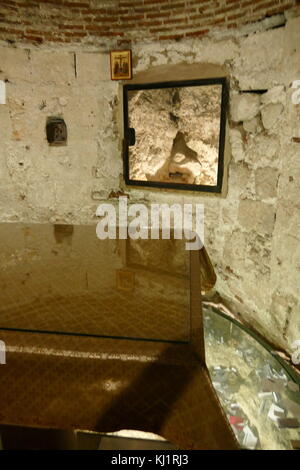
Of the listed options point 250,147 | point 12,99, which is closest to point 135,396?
point 250,147

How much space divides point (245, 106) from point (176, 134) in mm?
770

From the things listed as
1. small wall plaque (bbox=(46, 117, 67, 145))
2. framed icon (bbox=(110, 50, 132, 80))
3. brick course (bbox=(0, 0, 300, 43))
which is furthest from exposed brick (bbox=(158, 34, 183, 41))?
small wall plaque (bbox=(46, 117, 67, 145))

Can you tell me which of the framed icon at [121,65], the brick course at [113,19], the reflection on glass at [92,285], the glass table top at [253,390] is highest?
the brick course at [113,19]

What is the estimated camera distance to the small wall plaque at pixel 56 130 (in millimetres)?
3008

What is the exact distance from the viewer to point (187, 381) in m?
0.61

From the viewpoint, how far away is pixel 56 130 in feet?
9.89

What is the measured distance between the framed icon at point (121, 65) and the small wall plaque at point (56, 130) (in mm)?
664

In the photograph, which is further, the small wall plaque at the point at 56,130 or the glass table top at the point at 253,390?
the small wall plaque at the point at 56,130

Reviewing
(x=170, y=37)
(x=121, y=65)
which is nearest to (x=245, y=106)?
(x=170, y=37)

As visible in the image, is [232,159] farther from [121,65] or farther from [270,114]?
[121,65]

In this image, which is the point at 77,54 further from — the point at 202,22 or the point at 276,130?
the point at 276,130

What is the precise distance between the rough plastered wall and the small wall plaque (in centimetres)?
6

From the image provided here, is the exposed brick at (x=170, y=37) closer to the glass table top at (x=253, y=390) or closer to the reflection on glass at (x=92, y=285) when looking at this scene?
the reflection on glass at (x=92, y=285)

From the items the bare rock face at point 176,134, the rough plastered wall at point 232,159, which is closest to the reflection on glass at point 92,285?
the rough plastered wall at point 232,159
